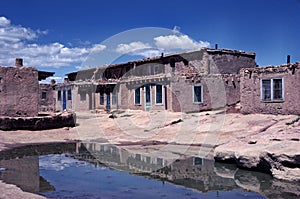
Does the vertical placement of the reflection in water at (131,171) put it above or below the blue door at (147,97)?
below

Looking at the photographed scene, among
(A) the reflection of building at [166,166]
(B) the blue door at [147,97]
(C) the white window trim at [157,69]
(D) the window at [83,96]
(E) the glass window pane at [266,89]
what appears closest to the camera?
(A) the reflection of building at [166,166]

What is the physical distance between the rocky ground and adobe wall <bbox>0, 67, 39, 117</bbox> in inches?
83.5

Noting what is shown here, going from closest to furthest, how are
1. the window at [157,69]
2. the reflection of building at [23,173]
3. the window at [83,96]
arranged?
the reflection of building at [23,173] < the window at [157,69] < the window at [83,96]

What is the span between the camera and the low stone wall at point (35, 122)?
1889 cm

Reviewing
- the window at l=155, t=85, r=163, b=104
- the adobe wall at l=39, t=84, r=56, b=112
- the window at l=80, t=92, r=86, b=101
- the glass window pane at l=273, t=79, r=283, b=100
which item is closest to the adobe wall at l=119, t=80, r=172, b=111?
the window at l=155, t=85, r=163, b=104

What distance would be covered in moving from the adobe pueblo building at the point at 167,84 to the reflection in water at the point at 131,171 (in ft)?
41.6

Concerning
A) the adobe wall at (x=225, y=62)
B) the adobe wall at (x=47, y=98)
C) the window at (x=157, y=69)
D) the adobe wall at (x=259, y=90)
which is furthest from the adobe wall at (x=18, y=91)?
the adobe wall at (x=47, y=98)

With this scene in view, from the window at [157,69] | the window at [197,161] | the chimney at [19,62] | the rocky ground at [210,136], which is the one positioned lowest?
the window at [197,161]

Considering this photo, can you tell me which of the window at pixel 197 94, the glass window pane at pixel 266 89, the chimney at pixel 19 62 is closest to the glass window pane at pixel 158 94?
the window at pixel 197 94

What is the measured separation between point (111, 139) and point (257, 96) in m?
9.83

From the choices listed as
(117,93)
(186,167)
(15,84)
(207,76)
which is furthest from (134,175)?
(117,93)

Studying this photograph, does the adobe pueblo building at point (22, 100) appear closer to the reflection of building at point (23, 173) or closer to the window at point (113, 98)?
the reflection of building at point (23, 173)

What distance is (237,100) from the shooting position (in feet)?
91.1

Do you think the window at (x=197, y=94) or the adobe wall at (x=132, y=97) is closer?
the window at (x=197, y=94)
